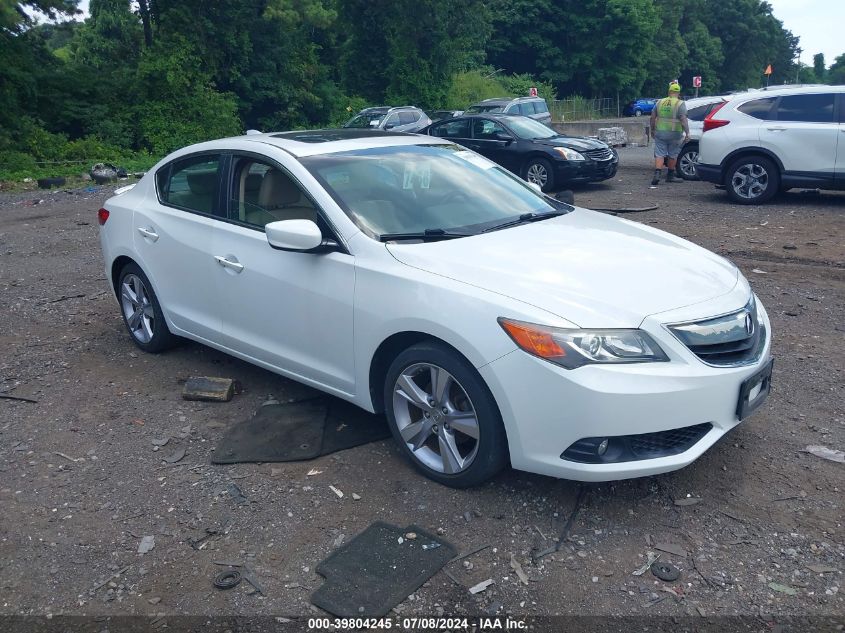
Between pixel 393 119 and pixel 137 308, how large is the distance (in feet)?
66.2

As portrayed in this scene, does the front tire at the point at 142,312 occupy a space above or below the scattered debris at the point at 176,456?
above

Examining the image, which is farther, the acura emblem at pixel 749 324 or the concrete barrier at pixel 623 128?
the concrete barrier at pixel 623 128

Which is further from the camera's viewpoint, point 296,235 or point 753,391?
point 296,235

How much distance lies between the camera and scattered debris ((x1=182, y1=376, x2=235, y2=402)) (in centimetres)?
518

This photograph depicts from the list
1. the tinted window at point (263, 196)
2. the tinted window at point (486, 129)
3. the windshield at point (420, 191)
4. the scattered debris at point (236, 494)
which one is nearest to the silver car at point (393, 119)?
the tinted window at point (486, 129)

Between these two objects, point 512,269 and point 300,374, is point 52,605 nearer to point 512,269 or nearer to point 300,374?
point 300,374

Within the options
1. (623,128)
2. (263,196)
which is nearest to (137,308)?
(263,196)

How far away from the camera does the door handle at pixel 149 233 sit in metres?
5.59

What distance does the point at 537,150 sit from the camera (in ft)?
48.7

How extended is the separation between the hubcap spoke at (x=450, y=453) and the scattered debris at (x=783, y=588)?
1432 mm

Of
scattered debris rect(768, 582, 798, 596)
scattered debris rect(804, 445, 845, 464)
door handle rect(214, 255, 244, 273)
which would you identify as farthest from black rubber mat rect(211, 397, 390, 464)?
scattered debris rect(804, 445, 845, 464)

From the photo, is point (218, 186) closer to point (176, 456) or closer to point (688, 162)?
point (176, 456)

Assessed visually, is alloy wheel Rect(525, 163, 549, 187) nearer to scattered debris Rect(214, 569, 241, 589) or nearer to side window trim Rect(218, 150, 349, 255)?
side window trim Rect(218, 150, 349, 255)

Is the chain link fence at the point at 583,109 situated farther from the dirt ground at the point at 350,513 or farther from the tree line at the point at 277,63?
the dirt ground at the point at 350,513
